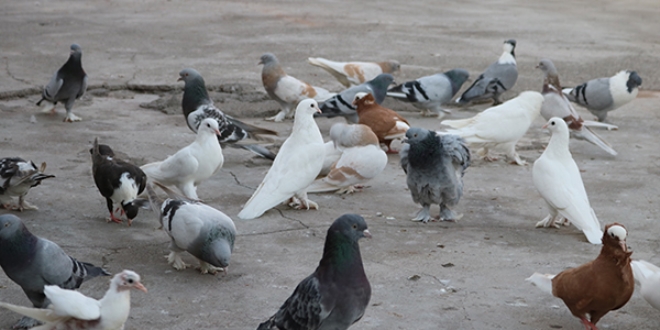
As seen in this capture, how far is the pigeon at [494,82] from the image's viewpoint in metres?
8.93

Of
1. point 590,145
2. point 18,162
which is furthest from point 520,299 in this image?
point 590,145

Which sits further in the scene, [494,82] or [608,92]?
[494,82]

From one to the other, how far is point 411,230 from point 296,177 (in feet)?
2.89

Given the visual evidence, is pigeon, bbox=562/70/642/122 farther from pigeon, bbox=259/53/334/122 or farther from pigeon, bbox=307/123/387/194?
pigeon, bbox=307/123/387/194

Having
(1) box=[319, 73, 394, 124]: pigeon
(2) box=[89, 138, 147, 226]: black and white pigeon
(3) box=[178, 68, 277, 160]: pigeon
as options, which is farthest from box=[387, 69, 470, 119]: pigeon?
(2) box=[89, 138, 147, 226]: black and white pigeon

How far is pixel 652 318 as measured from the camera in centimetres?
410

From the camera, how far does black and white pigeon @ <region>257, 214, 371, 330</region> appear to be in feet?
11.5

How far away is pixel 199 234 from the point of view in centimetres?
446

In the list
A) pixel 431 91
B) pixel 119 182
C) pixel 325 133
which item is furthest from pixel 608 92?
pixel 119 182

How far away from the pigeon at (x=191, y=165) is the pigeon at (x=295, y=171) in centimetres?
41

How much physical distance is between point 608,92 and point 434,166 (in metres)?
3.55

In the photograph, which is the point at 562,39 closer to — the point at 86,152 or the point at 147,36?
the point at 147,36

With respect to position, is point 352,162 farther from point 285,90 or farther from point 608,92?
point 608,92

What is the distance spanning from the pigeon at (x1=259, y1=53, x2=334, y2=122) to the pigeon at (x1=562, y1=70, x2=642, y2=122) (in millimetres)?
2669
